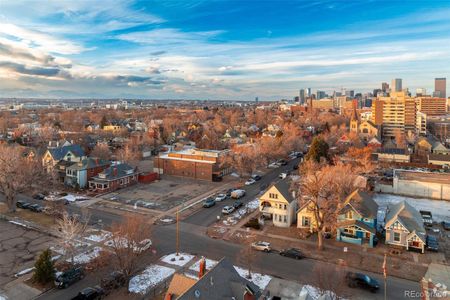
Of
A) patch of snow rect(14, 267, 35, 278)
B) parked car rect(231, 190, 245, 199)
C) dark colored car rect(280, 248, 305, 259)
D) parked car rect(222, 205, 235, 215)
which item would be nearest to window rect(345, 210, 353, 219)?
dark colored car rect(280, 248, 305, 259)

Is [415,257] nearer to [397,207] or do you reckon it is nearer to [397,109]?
[397,207]

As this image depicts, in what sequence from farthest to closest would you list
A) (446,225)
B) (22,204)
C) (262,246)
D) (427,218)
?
1. (22,204)
2. (427,218)
3. (446,225)
4. (262,246)

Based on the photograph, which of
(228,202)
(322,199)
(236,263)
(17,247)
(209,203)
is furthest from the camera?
(228,202)

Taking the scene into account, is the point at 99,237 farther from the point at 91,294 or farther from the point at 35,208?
the point at 35,208

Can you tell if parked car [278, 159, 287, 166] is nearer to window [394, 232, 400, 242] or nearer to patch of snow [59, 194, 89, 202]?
window [394, 232, 400, 242]

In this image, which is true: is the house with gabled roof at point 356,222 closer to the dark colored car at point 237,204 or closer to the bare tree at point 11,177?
the dark colored car at point 237,204

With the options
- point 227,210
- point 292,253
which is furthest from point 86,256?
point 292,253

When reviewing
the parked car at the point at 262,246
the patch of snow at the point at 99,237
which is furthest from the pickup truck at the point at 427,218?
the patch of snow at the point at 99,237
